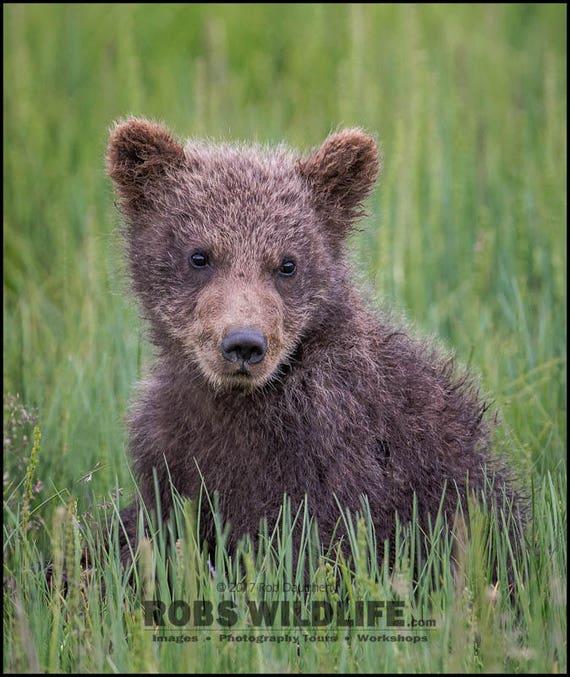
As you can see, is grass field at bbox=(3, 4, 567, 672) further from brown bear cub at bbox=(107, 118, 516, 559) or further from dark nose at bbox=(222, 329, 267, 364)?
dark nose at bbox=(222, 329, 267, 364)

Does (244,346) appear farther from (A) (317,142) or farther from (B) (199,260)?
(A) (317,142)

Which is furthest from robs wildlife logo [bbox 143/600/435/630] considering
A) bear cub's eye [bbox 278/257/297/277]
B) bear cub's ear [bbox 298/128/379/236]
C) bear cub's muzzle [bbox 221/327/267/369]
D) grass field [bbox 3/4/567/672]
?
bear cub's ear [bbox 298/128/379/236]

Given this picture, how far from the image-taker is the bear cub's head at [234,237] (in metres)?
5.15

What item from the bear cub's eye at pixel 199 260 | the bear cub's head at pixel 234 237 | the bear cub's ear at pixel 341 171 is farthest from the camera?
the bear cub's ear at pixel 341 171

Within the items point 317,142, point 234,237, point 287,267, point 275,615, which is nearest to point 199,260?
point 234,237

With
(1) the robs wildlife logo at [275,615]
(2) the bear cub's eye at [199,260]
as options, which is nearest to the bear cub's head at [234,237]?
(2) the bear cub's eye at [199,260]

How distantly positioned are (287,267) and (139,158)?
3.25 ft

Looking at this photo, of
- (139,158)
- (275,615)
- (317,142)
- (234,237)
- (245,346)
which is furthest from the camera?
(317,142)

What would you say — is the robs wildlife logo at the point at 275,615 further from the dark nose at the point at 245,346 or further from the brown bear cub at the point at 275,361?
the dark nose at the point at 245,346

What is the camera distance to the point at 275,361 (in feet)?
16.9

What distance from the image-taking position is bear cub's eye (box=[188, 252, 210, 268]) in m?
5.40

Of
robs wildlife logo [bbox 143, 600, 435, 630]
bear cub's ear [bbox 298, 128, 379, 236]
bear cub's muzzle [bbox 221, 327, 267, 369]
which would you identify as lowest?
robs wildlife logo [bbox 143, 600, 435, 630]

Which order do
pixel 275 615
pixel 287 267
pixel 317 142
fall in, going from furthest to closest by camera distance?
1. pixel 317 142
2. pixel 287 267
3. pixel 275 615

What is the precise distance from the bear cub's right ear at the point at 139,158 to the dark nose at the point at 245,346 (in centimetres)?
119
